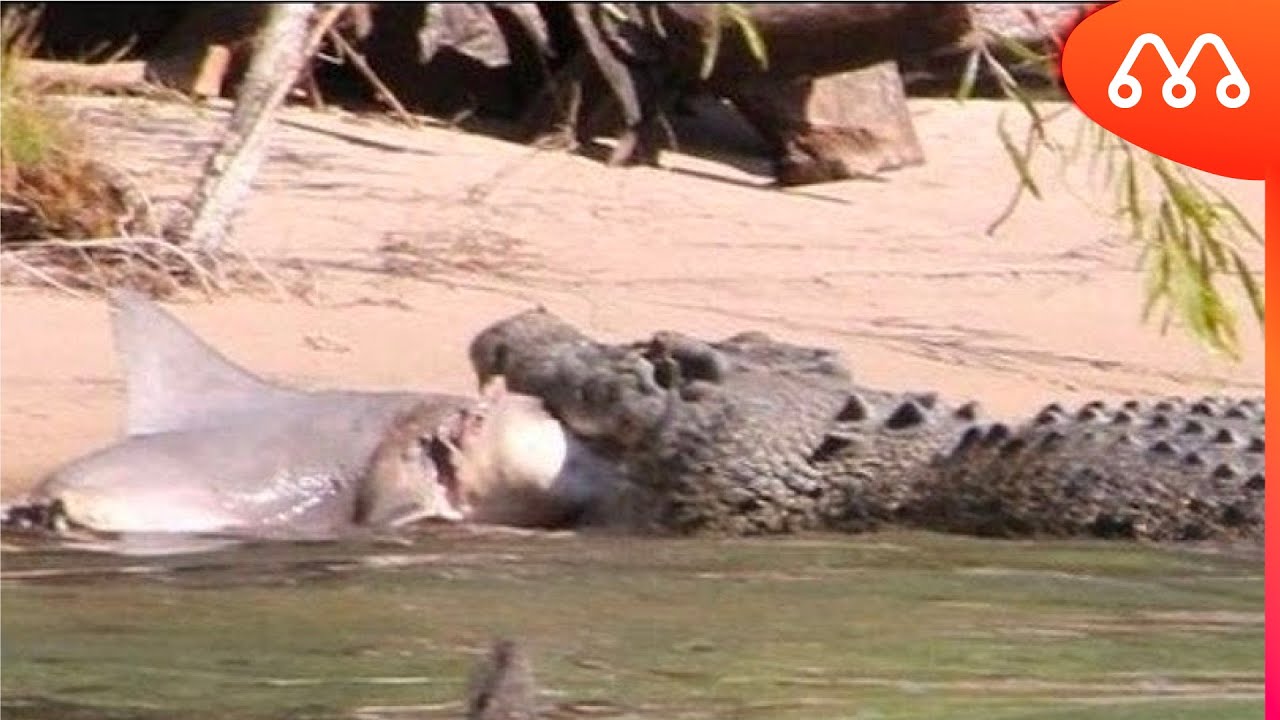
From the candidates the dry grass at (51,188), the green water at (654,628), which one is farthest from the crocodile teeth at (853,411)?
the dry grass at (51,188)

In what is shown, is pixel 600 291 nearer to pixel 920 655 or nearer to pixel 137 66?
pixel 137 66

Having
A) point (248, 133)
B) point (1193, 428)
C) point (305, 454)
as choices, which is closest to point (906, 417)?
point (1193, 428)

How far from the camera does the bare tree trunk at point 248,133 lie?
8.80 meters

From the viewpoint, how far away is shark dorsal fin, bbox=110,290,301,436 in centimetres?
733

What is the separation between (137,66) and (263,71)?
1.89 metres

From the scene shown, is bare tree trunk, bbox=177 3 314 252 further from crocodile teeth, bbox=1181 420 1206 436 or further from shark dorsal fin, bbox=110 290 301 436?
crocodile teeth, bbox=1181 420 1206 436

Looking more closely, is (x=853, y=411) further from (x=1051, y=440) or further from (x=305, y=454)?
(x=305, y=454)

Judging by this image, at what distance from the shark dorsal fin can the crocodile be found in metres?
0.64

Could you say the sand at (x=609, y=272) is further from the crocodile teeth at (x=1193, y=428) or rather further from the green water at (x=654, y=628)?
the green water at (x=654, y=628)

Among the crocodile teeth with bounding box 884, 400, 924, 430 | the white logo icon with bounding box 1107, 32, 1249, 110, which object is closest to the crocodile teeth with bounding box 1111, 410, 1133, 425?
the crocodile teeth with bounding box 884, 400, 924, 430

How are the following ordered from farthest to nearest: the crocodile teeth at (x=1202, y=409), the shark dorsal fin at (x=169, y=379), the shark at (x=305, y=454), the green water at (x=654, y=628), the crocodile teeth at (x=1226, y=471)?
the crocodile teeth at (x=1202, y=409) < the shark dorsal fin at (x=169, y=379) < the crocodile teeth at (x=1226, y=471) < the shark at (x=305, y=454) < the green water at (x=654, y=628)

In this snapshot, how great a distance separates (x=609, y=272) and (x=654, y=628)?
131 inches

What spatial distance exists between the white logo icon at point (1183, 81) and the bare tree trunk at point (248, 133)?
5.21 metres

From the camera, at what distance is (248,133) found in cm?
902
